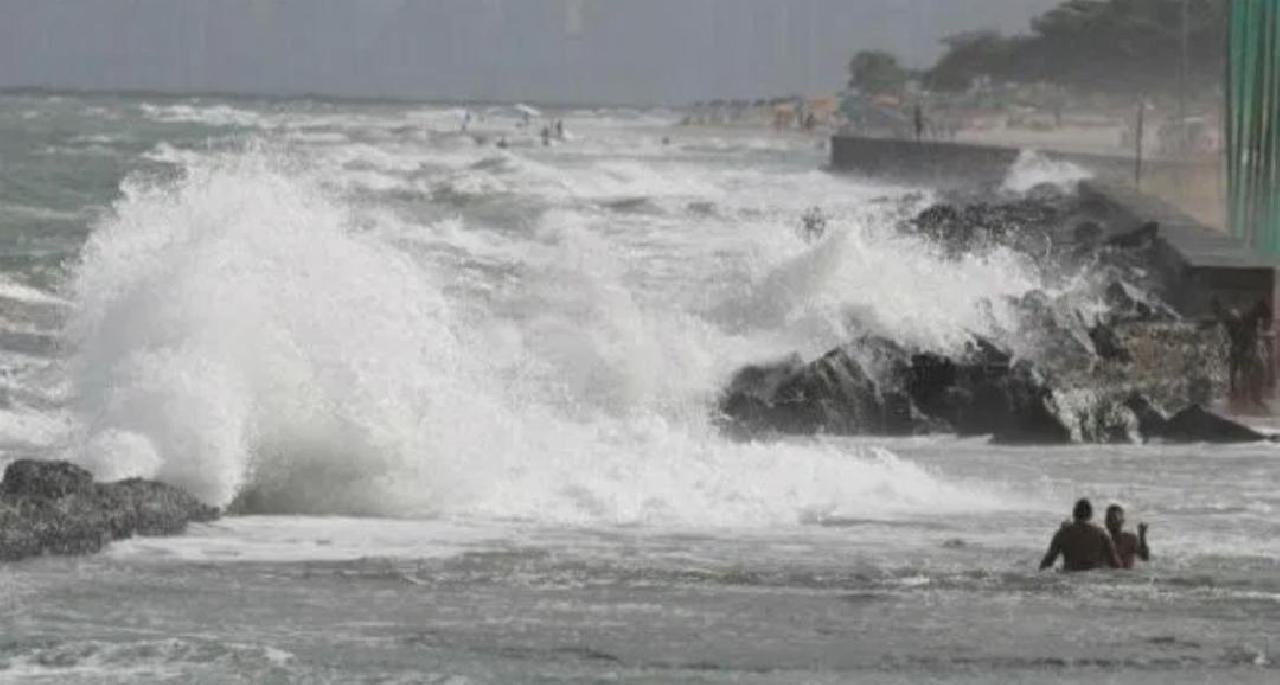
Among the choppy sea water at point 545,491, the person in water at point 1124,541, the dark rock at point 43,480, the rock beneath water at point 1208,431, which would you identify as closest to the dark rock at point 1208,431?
the rock beneath water at point 1208,431

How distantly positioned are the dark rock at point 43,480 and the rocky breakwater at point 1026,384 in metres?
7.36

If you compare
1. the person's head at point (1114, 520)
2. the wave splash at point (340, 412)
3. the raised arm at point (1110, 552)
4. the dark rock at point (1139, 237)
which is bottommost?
the raised arm at point (1110, 552)

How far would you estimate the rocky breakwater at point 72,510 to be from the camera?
45.2 ft

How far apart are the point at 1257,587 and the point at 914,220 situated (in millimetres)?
29679

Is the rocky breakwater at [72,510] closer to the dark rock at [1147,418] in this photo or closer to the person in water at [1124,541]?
the person in water at [1124,541]

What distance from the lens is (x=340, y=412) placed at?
1730cm

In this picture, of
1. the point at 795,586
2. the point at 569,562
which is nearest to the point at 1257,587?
the point at 795,586

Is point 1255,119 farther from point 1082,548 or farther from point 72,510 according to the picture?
point 72,510

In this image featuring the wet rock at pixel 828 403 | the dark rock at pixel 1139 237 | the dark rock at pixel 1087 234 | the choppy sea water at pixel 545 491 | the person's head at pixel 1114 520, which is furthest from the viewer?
the dark rock at pixel 1087 234

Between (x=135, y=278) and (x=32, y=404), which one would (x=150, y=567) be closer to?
(x=135, y=278)

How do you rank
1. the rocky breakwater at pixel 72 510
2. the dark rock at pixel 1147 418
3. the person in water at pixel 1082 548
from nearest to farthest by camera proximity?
the rocky breakwater at pixel 72 510
the person in water at pixel 1082 548
the dark rock at pixel 1147 418

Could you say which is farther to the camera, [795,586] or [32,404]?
[32,404]

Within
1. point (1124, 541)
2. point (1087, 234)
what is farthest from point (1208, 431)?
point (1087, 234)

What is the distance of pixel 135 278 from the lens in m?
19.3
